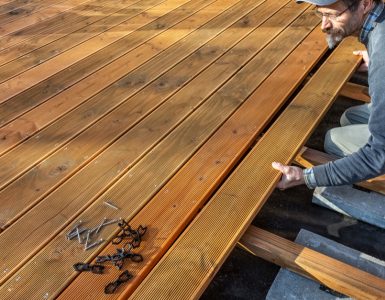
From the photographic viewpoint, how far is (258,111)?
8.52 feet

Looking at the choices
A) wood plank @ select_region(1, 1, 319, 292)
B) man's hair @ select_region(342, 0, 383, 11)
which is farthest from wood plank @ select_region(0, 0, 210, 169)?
man's hair @ select_region(342, 0, 383, 11)

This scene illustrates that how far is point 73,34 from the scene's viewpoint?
3502mm

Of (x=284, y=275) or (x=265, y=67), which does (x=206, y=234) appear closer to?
(x=284, y=275)

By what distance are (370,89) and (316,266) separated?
75 cm

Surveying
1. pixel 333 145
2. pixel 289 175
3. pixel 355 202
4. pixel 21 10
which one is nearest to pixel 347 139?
pixel 333 145

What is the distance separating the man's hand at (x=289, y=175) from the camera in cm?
214

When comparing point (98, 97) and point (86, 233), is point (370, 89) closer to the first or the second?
point (86, 233)

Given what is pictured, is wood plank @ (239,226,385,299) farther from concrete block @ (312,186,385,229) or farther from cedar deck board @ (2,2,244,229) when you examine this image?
cedar deck board @ (2,2,244,229)

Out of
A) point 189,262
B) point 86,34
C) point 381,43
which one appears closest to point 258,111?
point 381,43

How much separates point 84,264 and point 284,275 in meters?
0.88

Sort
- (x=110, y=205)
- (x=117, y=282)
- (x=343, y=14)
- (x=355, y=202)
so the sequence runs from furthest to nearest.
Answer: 1. (x=355, y=202)
2. (x=110, y=205)
3. (x=343, y=14)
4. (x=117, y=282)

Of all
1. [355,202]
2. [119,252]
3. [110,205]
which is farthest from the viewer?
[355,202]

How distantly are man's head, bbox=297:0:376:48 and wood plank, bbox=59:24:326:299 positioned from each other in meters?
0.69

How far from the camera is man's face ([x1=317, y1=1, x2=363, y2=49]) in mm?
1886
